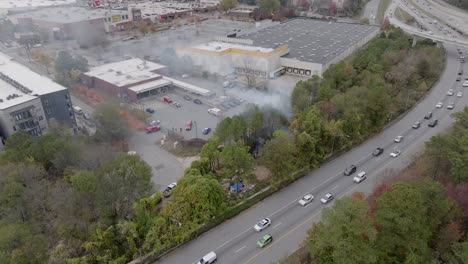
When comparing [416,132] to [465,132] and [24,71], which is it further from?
[24,71]

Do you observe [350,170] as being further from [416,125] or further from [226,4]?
[226,4]

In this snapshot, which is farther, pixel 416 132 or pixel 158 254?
pixel 416 132

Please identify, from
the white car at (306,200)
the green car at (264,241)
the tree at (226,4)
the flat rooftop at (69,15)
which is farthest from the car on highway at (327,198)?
the tree at (226,4)

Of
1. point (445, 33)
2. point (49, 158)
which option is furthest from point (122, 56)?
point (445, 33)

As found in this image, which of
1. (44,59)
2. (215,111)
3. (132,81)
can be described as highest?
(44,59)

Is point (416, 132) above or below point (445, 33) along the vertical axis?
below

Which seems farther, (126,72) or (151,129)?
(126,72)

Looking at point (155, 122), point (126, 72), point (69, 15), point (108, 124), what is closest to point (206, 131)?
point (155, 122)
